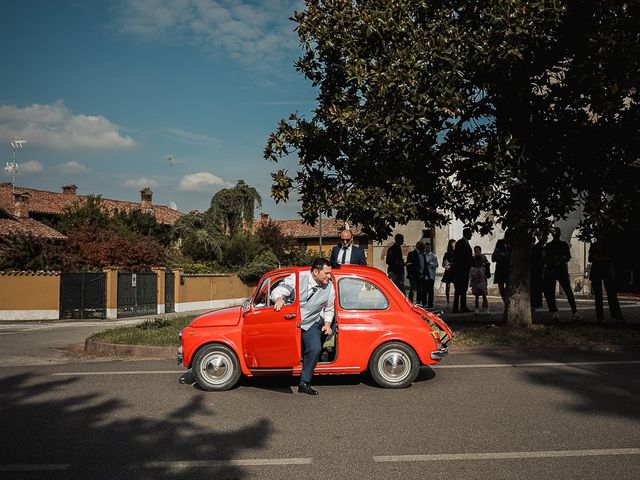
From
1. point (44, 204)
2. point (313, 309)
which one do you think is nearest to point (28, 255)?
point (313, 309)

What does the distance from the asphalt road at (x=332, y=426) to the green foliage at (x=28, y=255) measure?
58.4 ft

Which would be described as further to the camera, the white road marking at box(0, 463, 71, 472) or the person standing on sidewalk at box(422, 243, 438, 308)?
the person standing on sidewalk at box(422, 243, 438, 308)

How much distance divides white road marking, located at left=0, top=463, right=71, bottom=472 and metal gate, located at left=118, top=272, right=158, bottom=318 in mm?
19249

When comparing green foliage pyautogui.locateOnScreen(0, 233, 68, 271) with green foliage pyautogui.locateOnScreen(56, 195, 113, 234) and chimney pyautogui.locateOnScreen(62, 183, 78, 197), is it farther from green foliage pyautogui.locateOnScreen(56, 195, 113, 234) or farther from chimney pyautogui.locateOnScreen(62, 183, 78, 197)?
chimney pyautogui.locateOnScreen(62, 183, 78, 197)

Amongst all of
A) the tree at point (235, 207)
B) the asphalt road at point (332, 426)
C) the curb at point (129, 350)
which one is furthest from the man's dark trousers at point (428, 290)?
the tree at point (235, 207)

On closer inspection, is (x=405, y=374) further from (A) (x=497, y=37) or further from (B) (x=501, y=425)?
(A) (x=497, y=37)

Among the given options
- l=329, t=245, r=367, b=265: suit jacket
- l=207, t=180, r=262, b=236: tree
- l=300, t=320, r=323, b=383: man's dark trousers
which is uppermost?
l=207, t=180, r=262, b=236: tree

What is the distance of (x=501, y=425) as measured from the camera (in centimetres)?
577

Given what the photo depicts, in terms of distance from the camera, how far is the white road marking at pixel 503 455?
4.78 metres

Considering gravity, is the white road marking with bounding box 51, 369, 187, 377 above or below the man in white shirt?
below

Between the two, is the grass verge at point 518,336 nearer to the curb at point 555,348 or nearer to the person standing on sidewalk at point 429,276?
the curb at point 555,348

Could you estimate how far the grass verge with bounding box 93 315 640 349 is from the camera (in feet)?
35.6

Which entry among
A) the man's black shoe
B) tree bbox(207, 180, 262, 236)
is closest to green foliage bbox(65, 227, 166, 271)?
tree bbox(207, 180, 262, 236)

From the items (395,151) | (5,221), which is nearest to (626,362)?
(395,151)
